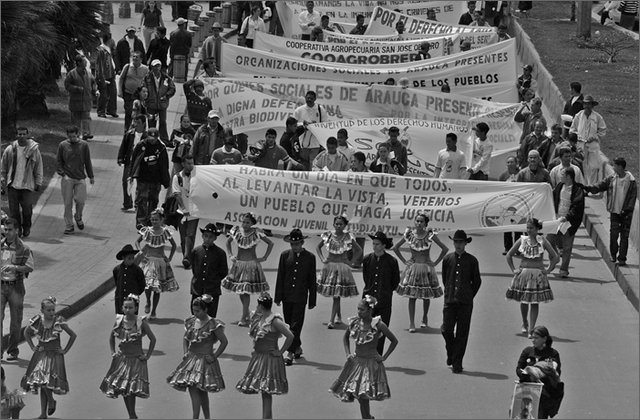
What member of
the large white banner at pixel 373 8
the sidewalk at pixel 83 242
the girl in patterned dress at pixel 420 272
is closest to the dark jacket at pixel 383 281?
the girl in patterned dress at pixel 420 272

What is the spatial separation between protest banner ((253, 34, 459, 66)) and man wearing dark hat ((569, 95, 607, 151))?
20.3ft

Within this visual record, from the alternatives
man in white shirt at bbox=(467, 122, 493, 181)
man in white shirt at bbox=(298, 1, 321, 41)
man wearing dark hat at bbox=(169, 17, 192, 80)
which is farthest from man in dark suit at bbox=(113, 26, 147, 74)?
man in white shirt at bbox=(467, 122, 493, 181)

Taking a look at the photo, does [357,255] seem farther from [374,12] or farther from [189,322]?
[374,12]

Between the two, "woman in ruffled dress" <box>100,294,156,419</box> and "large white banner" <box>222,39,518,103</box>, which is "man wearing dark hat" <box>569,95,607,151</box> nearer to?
"large white banner" <box>222,39,518,103</box>

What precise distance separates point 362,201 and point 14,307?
588 centimetres

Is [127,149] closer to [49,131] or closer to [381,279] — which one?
[49,131]

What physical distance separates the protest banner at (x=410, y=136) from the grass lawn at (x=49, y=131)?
4.60 metres

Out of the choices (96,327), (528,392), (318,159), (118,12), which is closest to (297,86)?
(318,159)

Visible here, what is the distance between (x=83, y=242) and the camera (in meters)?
24.1

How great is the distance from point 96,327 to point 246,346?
1908mm

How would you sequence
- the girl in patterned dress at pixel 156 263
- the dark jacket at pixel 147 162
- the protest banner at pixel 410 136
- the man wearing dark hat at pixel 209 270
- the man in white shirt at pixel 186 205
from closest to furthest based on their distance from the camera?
the man wearing dark hat at pixel 209 270 < the girl in patterned dress at pixel 156 263 < the man in white shirt at pixel 186 205 < the dark jacket at pixel 147 162 < the protest banner at pixel 410 136

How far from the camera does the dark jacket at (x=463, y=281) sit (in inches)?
754

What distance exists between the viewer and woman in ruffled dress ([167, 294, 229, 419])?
17.0 meters

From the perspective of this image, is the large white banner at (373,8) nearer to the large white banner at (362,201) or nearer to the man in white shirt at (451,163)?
the man in white shirt at (451,163)
